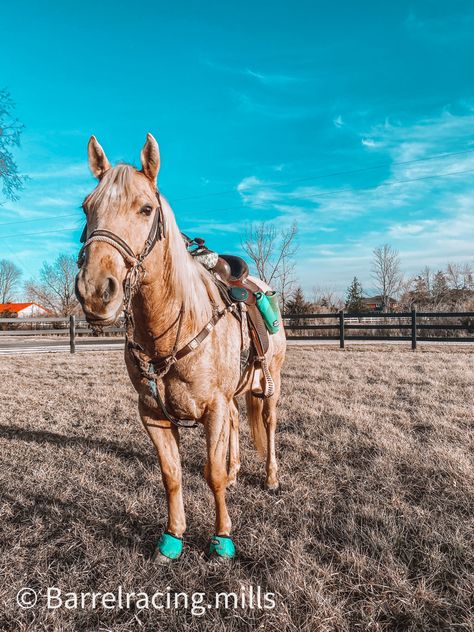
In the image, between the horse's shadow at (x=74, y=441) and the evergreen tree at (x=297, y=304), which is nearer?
the horse's shadow at (x=74, y=441)

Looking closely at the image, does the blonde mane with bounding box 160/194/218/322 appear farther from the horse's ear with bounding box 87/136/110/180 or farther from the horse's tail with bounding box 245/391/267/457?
the horse's tail with bounding box 245/391/267/457

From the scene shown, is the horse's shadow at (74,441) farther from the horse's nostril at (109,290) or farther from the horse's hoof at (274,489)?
the horse's nostril at (109,290)

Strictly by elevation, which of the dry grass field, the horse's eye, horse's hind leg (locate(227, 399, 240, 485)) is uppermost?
the horse's eye

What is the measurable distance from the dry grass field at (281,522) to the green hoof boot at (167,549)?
76 millimetres

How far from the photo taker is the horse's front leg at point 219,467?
2.40 m

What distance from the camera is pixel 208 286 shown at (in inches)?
107

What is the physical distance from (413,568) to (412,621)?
0.42 m

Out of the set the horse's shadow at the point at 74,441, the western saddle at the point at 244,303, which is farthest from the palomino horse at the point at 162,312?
the horse's shadow at the point at 74,441

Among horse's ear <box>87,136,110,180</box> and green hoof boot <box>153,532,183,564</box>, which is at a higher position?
horse's ear <box>87,136,110,180</box>

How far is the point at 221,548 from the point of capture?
239 centimetres

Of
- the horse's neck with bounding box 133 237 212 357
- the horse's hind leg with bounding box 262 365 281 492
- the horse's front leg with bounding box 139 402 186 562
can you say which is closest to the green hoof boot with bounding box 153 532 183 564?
the horse's front leg with bounding box 139 402 186 562

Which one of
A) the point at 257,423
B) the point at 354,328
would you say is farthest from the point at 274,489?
the point at 354,328

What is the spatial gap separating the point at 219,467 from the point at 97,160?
200 cm

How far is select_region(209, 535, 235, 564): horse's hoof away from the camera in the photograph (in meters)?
2.37
